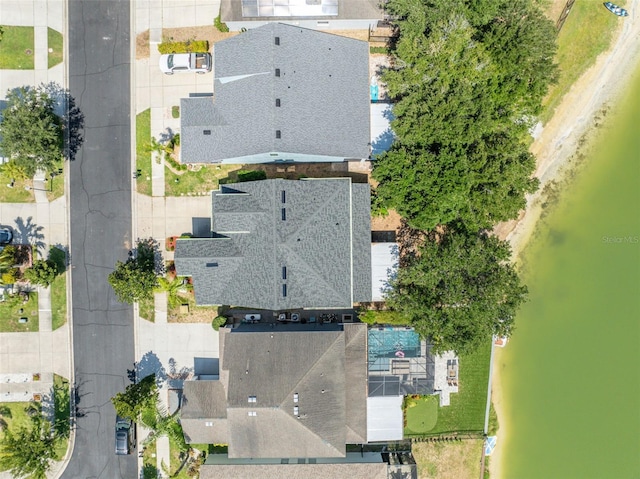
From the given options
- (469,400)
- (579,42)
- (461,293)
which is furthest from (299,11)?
(469,400)

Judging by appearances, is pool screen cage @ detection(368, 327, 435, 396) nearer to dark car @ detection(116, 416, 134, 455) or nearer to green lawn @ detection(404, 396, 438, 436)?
green lawn @ detection(404, 396, 438, 436)

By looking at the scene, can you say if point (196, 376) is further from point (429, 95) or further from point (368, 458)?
point (429, 95)

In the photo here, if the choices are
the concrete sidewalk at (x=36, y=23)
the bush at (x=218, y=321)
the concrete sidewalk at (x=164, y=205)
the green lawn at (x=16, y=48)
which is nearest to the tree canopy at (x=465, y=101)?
the concrete sidewalk at (x=164, y=205)

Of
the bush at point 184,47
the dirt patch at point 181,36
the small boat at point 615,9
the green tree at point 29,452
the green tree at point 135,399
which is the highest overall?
the small boat at point 615,9

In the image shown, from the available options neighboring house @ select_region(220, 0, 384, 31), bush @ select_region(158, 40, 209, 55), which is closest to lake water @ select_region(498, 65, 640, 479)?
neighboring house @ select_region(220, 0, 384, 31)

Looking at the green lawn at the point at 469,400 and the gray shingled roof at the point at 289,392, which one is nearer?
the gray shingled roof at the point at 289,392

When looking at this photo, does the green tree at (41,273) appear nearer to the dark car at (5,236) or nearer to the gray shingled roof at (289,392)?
the dark car at (5,236)

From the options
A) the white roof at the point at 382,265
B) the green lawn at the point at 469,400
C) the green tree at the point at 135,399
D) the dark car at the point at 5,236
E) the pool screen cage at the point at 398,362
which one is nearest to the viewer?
the green tree at the point at 135,399

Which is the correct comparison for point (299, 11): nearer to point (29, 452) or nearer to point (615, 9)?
point (615, 9)

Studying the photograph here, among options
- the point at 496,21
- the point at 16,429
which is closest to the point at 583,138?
the point at 496,21
